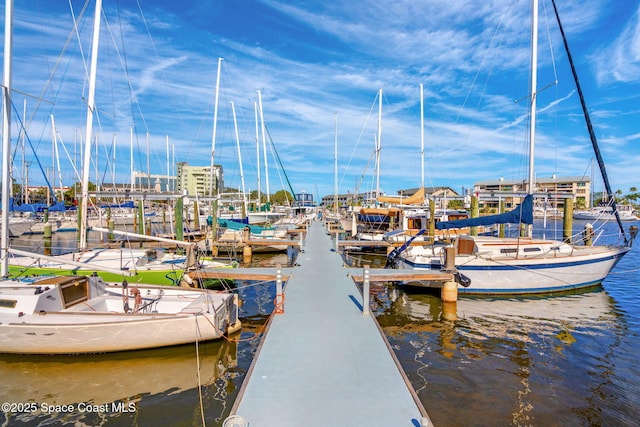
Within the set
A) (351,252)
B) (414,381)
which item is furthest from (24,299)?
(351,252)

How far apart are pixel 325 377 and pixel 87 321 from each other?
6723 millimetres

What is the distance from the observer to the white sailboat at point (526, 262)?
16531 mm

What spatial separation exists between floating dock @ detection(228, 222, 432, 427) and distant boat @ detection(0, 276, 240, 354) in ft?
7.24

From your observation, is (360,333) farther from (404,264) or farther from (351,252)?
(351,252)

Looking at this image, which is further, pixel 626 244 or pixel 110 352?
pixel 626 244

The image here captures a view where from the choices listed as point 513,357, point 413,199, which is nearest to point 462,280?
point 513,357

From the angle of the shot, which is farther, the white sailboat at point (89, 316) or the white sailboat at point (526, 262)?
the white sailboat at point (526, 262)

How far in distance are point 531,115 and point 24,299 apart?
21684 millimetres

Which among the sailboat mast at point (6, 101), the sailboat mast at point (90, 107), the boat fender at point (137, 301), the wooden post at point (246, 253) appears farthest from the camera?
the wooden post at point (246, 253)

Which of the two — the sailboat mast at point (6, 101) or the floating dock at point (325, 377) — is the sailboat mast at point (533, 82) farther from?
the sailboat mast at point (6, 101)

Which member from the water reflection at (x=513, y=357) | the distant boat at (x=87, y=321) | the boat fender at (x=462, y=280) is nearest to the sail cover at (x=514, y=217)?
the water reflection at (x=513, y=357)

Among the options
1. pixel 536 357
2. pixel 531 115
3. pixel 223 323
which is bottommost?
pixel 536 357

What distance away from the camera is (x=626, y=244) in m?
18.4

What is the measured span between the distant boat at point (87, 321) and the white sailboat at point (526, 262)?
34.4ft
